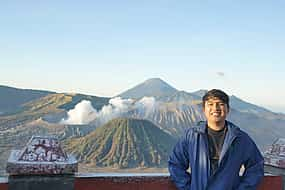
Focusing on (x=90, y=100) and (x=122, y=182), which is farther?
(x=90, y=100)

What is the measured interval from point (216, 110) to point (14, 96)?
7754cm

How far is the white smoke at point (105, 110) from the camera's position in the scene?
179 ft

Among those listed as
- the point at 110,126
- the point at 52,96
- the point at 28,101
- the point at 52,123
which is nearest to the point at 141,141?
the point at 110,126

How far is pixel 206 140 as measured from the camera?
2.22m

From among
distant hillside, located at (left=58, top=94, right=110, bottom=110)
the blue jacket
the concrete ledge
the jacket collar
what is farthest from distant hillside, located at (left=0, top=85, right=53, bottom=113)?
the jacket collar

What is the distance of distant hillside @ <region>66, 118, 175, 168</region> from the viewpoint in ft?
120

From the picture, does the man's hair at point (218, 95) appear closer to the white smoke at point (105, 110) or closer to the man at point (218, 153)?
the man at point (218, 153)

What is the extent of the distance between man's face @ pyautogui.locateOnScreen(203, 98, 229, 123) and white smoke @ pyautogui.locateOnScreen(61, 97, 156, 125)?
50.2m

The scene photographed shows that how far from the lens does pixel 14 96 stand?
75.8 metres

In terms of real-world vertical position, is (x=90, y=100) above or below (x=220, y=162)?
above

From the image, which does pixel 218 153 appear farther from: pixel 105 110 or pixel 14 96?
pixel 14 96

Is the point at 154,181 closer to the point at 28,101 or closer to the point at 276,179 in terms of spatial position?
the point at 276,179

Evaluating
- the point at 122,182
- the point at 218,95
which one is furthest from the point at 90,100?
the point at 218,95

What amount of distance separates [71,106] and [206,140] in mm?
59704
